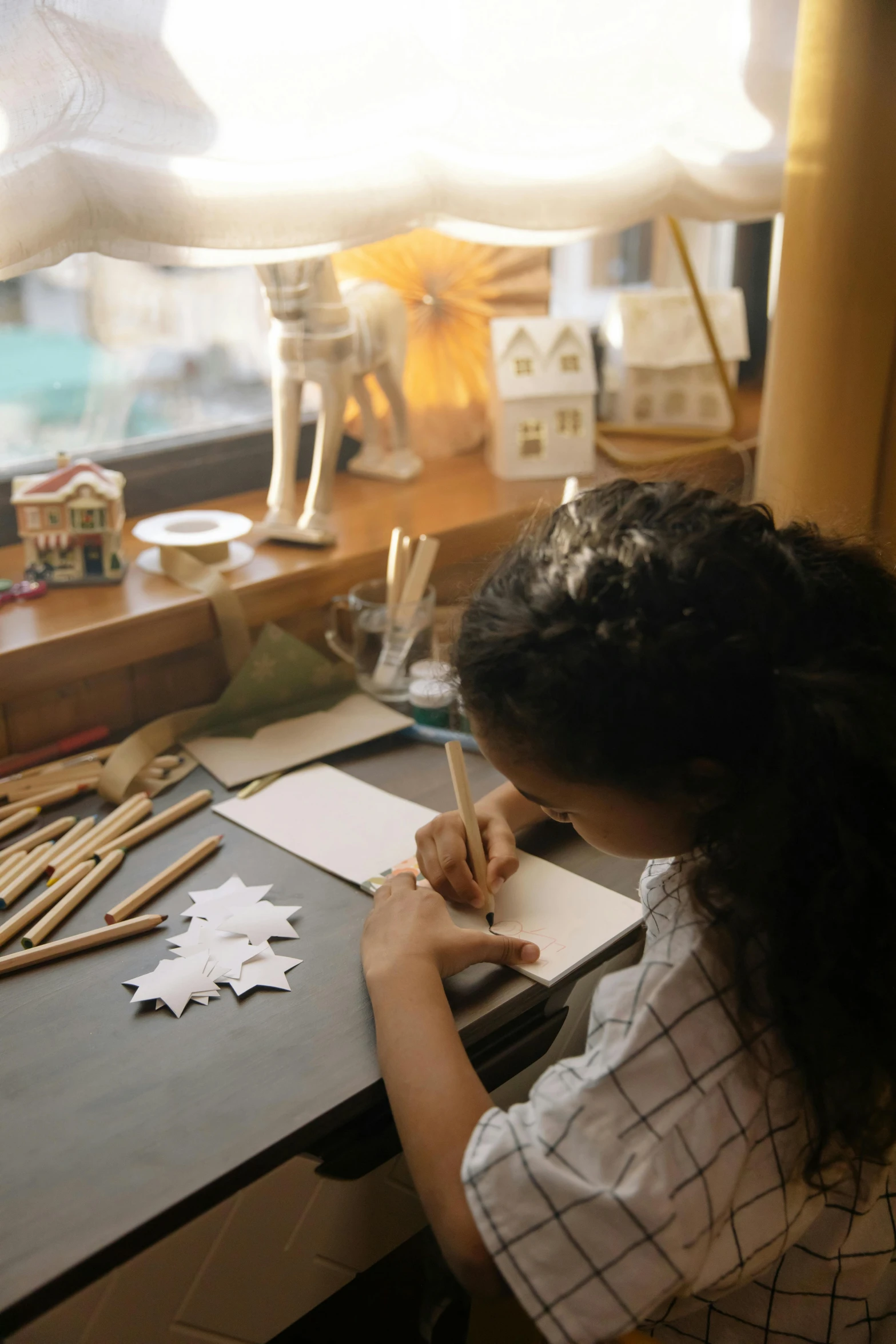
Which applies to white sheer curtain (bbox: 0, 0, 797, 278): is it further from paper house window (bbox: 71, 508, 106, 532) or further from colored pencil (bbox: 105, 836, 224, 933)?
colored pencil (bbox: 105, 836, 224, 933)

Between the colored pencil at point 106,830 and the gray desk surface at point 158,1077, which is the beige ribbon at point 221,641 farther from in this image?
the gray desk surface at point 158,1077

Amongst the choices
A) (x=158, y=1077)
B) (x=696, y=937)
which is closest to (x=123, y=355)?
(x=158, y=1077)

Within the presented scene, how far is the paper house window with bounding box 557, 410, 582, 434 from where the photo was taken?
1629 millimetres

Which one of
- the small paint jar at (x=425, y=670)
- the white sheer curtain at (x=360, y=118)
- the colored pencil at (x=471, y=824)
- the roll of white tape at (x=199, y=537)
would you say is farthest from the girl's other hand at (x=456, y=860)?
the white sheer curtain at (x=360, y=118)

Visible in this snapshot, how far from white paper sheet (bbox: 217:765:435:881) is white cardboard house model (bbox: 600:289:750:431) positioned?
41.1 inches

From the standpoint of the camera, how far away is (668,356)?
183 centimetres

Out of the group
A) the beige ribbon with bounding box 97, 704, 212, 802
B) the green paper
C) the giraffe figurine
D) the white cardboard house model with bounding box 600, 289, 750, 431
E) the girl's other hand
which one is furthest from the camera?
the white cardboard house model with bounding box 600, 289, 750, 431

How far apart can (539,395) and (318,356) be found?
421mm

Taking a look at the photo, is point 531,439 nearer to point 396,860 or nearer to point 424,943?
point 396,860

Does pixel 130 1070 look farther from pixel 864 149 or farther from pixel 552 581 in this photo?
pixel 864 149

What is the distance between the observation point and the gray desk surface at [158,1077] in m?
0.60

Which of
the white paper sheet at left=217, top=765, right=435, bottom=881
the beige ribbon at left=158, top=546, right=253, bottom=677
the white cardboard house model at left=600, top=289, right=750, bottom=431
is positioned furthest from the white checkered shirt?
the white cardboard house model at left=600, top=289, right=750, bottom=431

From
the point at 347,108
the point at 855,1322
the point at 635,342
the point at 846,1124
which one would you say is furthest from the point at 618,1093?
the point at 635,342

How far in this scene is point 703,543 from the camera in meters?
0.63
